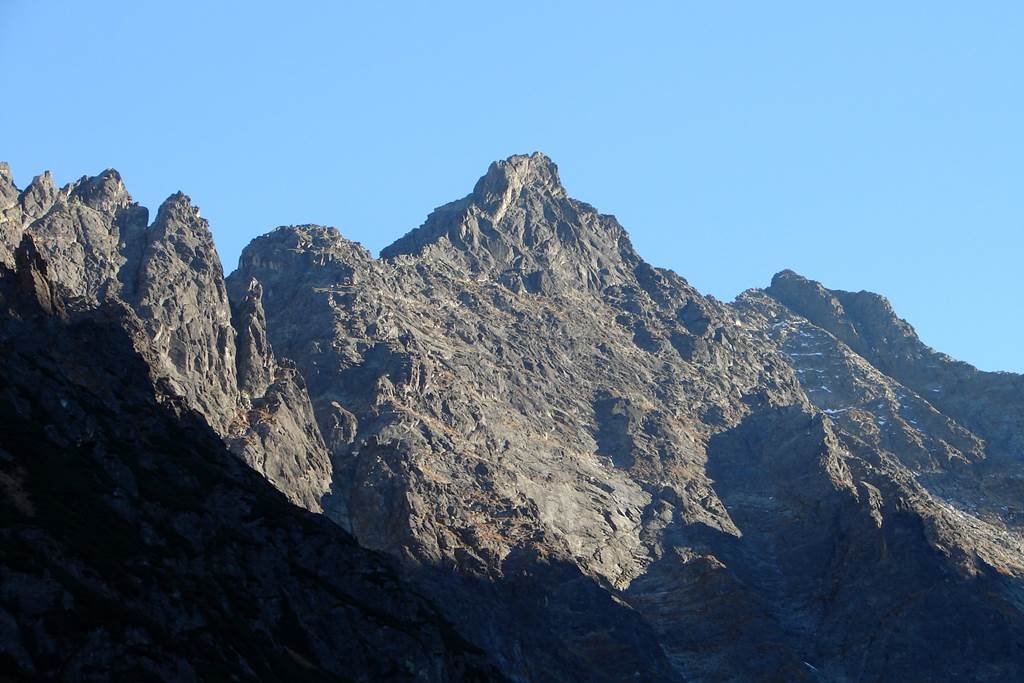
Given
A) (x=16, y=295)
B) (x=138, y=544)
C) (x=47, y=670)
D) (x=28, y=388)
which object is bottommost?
(x=47, y=670)

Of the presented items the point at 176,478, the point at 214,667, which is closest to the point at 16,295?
the point at 176,478

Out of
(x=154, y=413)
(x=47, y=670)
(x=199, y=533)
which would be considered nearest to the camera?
(x=47, y=670)

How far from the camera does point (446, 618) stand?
19875cm

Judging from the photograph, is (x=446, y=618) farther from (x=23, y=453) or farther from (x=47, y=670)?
(x=47, y=670)

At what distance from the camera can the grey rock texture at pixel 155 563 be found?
128 metres

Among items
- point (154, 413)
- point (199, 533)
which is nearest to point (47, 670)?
point (199, 533)

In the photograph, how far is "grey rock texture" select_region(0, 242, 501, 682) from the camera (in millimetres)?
127750

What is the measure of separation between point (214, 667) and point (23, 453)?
106ft

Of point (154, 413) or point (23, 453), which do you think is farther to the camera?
point (154, 413)

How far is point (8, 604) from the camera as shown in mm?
123438

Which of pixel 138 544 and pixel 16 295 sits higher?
pixel 16 295

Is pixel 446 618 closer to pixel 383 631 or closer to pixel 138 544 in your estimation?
pixel 383 631

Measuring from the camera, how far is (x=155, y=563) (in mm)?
149500

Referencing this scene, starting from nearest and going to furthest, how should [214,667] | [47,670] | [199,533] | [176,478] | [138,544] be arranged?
[47,670] < [214,667] < [138,544] < [199,533] < [176,478]
